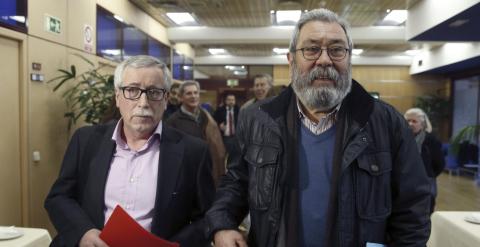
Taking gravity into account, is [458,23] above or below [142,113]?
above

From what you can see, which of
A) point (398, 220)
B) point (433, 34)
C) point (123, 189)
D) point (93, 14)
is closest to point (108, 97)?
point (93, 14)

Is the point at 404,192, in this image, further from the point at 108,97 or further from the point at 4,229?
the point at 108,97

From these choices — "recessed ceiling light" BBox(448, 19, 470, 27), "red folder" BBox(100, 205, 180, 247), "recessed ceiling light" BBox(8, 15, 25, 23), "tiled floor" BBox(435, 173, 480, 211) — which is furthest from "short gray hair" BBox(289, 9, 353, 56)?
"tiled floor" BBox(435, 173, 480, 211)

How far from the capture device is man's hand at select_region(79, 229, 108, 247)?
1.48 meters

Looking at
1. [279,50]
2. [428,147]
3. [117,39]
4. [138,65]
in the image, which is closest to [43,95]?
[117,39]

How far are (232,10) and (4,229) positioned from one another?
6062 millimetres

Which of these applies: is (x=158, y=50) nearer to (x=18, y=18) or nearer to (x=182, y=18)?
(x=182, y=18)

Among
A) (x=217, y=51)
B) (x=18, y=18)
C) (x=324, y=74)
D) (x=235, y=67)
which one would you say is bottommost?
(x=324, y=74)

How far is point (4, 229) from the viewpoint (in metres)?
1.97

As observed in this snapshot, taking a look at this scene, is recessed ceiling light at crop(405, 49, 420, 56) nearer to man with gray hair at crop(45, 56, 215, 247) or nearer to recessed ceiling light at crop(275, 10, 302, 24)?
recessed ceiling light at crop(275, 10, 302, 24)

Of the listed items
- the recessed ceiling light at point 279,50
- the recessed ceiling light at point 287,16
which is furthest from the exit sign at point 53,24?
the recessed ceiling light at point 279,50

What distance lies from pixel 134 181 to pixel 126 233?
245 millimetres

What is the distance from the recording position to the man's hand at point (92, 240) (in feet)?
4.87

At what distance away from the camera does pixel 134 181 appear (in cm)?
162
